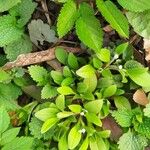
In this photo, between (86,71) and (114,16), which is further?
(86,71)

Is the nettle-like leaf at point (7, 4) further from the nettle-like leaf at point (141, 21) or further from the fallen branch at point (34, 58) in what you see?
the nettle-like leaf at point (141, 21)

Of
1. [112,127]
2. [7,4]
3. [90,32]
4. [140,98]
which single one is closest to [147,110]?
[140,98]

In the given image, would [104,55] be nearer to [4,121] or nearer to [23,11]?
[23,11]

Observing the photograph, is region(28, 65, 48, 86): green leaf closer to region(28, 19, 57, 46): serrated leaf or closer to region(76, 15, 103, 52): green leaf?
region(28, 19, 57, 46): serrated leaf

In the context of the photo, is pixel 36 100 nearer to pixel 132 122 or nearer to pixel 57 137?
pixel 57 137

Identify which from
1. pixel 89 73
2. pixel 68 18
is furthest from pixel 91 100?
pixel 68 18
